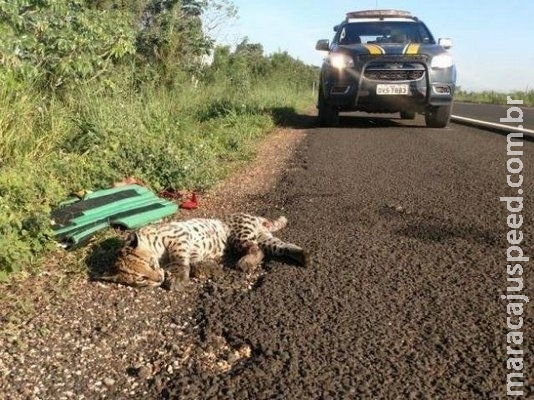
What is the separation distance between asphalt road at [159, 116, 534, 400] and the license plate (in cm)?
439

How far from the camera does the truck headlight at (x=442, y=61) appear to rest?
9.45 meters

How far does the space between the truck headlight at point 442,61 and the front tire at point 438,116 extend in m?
0.76

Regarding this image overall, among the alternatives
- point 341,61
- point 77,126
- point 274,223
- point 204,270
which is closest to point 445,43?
point 341,61

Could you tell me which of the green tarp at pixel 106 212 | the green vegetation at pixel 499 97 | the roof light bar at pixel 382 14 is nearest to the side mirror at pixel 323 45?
the roof light bar at pixel 382 14

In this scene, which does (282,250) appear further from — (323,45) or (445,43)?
(323,45)

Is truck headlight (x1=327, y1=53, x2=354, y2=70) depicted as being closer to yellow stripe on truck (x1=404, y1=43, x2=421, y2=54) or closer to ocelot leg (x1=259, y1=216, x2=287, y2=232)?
yellow stripe on truck (x1=404, y1=43, x2=421, y2=54)

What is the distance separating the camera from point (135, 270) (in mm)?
3012

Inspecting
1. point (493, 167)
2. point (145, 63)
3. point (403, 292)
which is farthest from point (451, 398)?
point (145, 63)

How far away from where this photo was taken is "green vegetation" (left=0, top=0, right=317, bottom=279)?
3.79 metres

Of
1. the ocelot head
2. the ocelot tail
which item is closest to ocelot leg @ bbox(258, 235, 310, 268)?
the ocelot tail

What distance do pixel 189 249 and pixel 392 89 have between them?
6.92 meters

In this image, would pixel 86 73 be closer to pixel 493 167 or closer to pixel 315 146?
pixel 315 146

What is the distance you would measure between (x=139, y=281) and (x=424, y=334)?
4.64 ft

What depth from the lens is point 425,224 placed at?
405 centimetres
